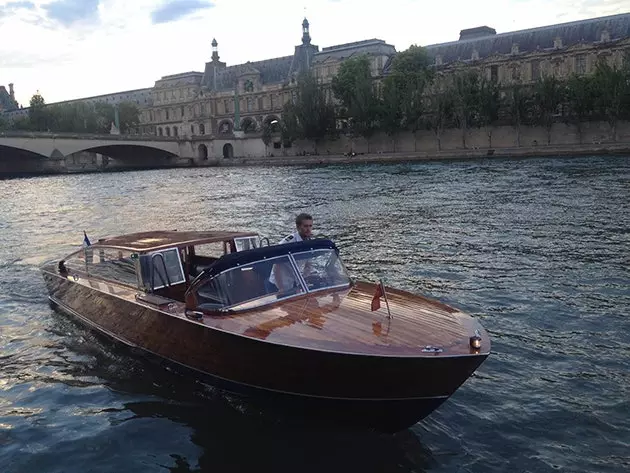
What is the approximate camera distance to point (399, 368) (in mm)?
6945

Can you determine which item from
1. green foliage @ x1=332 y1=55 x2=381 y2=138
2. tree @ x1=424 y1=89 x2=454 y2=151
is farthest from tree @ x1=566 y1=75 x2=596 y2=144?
green foliage @ x1=332 y1=55 x2=381 y2=138

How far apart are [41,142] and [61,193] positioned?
37.6 meters

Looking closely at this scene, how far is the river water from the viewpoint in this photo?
24.8ft

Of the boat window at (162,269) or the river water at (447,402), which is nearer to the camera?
the river water at (447,402)

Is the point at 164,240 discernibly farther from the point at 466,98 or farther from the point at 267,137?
the point at 267,137

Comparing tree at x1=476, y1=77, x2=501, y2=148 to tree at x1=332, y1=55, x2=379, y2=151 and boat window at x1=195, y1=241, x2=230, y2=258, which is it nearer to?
tree at x1=332, y1=55, x2=379, y2=151

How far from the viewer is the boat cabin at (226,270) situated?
8.76 meters

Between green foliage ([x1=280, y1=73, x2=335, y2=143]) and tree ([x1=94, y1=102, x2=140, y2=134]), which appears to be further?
tree ([x1=94, y1=102, x2=140, y2=134])

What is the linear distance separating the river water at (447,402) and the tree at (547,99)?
4807 centimetres

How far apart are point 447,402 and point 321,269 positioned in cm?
252

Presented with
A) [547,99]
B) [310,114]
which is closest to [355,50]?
[310,114]

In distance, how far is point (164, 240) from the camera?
11398mm

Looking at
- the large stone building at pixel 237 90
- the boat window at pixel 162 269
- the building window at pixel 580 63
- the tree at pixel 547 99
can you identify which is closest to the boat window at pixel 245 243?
the boat window at pixel 162 269

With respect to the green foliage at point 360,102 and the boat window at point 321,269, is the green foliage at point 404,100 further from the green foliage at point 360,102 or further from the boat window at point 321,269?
the boat window at point 321,269
